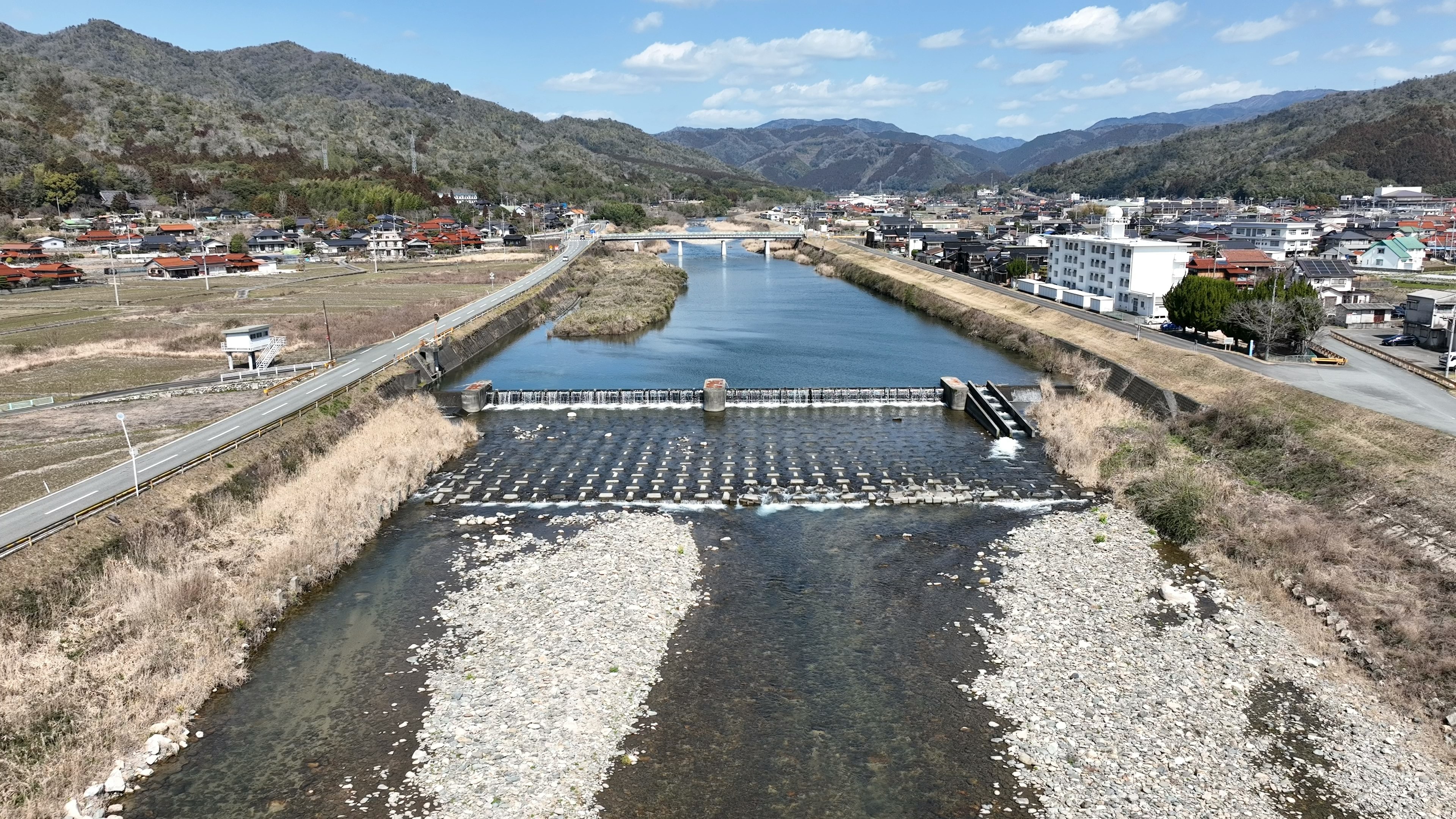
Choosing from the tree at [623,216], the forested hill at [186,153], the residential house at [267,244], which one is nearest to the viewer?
the residential house at [267,244]

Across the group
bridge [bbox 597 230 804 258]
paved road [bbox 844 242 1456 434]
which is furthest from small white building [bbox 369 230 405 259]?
paved road [bbox 844 242 1456 434]

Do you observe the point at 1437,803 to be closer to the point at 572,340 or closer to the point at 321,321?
the point at 572,340

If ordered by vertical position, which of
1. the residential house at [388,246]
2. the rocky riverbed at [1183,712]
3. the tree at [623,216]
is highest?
the tree at [623,216]

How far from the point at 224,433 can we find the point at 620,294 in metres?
45.5

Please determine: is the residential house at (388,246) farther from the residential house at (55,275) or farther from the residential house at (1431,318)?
the residential house at (1431,318)

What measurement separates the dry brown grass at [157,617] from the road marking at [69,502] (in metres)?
2.12

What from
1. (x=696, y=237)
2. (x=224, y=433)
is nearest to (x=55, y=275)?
(x=224, y=433)

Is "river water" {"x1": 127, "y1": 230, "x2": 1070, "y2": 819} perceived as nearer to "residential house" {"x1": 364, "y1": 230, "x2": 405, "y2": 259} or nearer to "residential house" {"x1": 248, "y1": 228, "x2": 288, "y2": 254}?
"residential house" {"x1": 364, "y1": 230, "x2": 405, "y2": 259}

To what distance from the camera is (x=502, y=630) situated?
19047mm

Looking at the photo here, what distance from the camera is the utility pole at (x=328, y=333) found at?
4184 centimetres

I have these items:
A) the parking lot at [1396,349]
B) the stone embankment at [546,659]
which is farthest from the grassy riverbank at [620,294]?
the parking lot at [1396,349]

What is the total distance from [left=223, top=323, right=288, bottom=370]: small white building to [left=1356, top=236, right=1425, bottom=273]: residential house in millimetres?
86247

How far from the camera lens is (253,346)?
3853 centimetres

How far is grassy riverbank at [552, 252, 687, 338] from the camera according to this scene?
6075 cm
